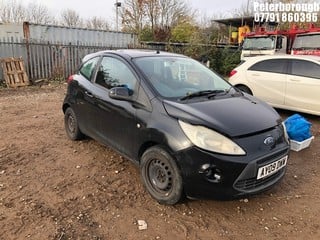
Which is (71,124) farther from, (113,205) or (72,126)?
(113,205)

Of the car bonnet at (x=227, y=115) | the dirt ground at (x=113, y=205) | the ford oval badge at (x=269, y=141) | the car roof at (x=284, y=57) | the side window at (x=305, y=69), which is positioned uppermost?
the car roof at (x=284, y=57)

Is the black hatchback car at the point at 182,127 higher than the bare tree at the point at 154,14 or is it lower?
lower

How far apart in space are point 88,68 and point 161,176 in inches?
90.4

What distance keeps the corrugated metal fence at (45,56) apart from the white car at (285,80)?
8.20 metres

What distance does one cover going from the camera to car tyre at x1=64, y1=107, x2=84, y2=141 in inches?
195

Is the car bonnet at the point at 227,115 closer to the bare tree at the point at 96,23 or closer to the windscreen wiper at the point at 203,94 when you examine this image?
the windscreen wiper at the point at 203,94

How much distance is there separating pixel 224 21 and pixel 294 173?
20.3m

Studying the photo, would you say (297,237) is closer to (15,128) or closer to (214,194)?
(214,194)

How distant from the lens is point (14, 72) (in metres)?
11.4

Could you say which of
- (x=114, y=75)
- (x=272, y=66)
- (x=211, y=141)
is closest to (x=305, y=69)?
(x=272, y=66)

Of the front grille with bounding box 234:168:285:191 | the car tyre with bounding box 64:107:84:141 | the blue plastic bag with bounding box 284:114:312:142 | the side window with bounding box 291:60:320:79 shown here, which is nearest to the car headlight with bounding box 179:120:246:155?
the front grille with bounding box 234:168:285:191

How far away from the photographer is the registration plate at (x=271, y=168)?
2.98m

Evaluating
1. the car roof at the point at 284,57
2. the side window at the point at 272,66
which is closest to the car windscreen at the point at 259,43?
the car roof at the point at 284,57

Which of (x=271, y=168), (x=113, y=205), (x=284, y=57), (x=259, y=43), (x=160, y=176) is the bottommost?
(x=113, y=205)
